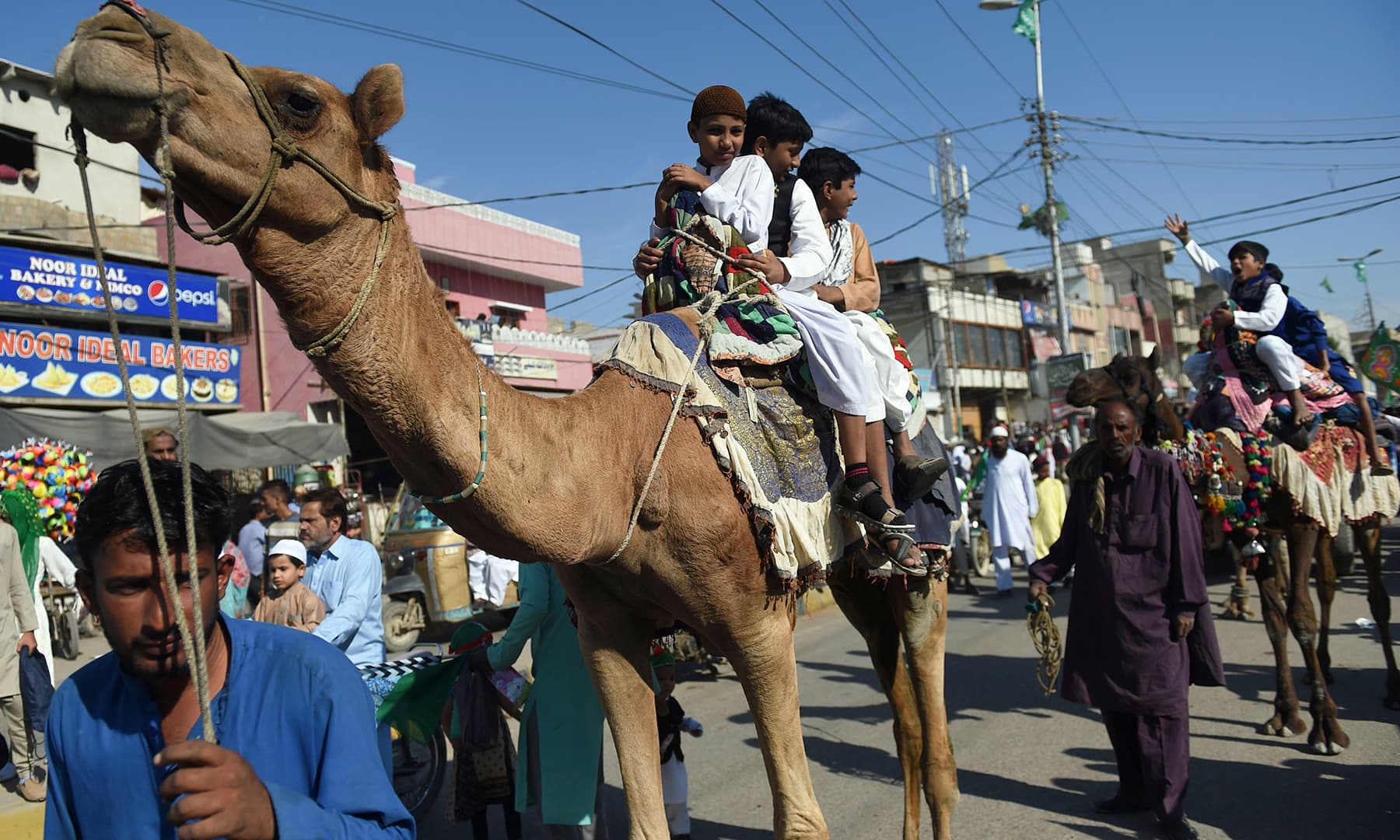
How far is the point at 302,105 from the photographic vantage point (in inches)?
87.7

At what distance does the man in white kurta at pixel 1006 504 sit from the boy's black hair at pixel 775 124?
9.97m

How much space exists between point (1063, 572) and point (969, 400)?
127 feet

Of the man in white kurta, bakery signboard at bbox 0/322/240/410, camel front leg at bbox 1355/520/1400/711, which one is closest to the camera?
camel front leg at bbox 1355/520/1400/711

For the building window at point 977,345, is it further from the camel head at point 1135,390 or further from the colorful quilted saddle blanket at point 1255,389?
the camel head at point 1135,390

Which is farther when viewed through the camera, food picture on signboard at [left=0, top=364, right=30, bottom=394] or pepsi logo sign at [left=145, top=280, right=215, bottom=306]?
pepsi logo sign at [left=145, top=280, right=215, bottom=306]

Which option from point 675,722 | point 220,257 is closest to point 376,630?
point 675,722

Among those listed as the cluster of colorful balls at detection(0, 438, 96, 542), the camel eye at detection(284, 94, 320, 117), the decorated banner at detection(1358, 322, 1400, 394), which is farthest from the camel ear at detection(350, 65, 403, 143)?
the decorated banner at detection(1358, 322, 1400, 394)

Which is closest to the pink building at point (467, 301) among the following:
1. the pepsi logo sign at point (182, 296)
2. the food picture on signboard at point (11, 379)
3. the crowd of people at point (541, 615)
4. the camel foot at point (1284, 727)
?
the pepsi logo sign at point (182, 296)

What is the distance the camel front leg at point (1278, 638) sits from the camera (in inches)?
257

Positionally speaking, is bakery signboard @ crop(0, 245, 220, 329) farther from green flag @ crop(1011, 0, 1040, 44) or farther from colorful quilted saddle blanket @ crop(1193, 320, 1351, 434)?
green flag @ crop(1011, 0, 1040, 44)

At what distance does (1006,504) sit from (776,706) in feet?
35.4

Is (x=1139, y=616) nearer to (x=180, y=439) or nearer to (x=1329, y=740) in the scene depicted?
(x=1329, y=740)

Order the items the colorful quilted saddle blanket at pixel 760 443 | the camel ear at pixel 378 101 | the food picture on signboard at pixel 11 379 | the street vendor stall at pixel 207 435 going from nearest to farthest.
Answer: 1. the camel ear at pixel 378 101
2. the colorful quilted saddle blanket at pixel 760 443
3. the street vendor stall at pixel 207 435
4. the food picture on signboard at pixel 11 379

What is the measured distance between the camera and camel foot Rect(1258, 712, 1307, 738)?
6516 mm
